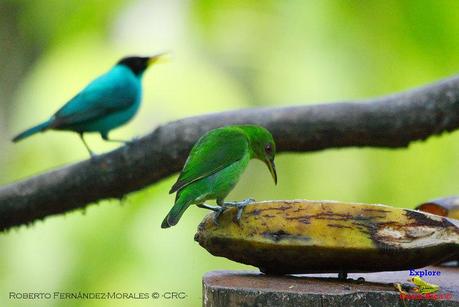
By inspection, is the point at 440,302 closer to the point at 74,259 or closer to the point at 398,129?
the point at 398,129

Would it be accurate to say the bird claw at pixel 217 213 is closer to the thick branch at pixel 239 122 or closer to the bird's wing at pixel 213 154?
the bird's wing at pixel 213 154

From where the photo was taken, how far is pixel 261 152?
347 centimetres

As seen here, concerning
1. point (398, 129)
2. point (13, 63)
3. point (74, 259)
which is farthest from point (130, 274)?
point (398, 129)

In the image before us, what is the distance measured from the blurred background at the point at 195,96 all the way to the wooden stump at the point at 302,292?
4.28 metres

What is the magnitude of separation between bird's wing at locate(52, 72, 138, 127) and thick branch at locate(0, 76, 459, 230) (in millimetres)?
1737

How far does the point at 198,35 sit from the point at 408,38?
5.78ft

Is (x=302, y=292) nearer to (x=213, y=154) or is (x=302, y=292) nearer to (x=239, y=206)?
(x=239, y=206)

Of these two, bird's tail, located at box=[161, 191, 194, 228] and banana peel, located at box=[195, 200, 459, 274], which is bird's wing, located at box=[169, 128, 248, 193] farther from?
banana peel, located at box=[195, 200, 459, 274]

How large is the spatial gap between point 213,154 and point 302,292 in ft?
2.82

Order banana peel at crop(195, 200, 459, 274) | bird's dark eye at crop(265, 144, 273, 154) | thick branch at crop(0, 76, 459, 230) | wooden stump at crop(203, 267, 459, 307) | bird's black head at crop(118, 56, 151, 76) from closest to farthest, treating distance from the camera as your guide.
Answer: wooden stump at crop(203, 267, 459, 307), banana peel at crop(195, 200, 459, 274), bird's dark eye at crop(265, 144, 273, 154), thick branch at crop(0, 76, 459, 230), bird's black head at crop(118, 56, 151, 76)

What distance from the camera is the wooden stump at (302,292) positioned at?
100 inches

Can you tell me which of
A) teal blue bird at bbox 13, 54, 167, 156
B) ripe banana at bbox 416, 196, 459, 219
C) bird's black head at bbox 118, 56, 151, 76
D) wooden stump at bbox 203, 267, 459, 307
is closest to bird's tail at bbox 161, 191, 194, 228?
wooden stump at bbox 203, 267, 459, 307

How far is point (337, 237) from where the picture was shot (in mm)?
2816

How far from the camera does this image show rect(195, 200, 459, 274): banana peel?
281 centimetres
